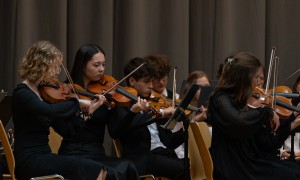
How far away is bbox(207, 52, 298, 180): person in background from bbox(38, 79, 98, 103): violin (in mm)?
758

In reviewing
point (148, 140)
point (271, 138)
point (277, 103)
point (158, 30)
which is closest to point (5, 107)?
point (148, 140)

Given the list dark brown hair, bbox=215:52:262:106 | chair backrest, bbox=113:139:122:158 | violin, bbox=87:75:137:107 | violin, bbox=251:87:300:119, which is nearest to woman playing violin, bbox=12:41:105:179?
violin, bbox=87:75:137:107

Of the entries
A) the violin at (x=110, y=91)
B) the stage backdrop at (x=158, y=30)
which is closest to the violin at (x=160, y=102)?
the violin at (x=110, y=91)

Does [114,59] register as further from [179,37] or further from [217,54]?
[217,54]

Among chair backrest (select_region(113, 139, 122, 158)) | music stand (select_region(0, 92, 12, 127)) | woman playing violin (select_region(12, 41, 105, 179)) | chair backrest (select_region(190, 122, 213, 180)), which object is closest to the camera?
woman playing violin (select_region(12, 41, 105, 179))

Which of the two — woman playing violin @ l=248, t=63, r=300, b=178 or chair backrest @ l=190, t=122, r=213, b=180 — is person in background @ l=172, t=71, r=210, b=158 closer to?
woman playing violin @ l=248, t=63, r=300, b=178

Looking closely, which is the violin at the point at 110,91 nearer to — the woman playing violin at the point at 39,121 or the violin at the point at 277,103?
the woman playing violin at the point at 39,121

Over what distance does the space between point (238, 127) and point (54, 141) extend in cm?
117

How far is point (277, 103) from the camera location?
14.6 ft

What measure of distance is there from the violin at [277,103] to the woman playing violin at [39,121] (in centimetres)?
121

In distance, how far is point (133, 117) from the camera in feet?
13.4

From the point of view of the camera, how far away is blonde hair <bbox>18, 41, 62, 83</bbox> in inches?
147

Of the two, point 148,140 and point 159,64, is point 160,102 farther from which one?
point 159,64

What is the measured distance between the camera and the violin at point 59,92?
3.84 meters
